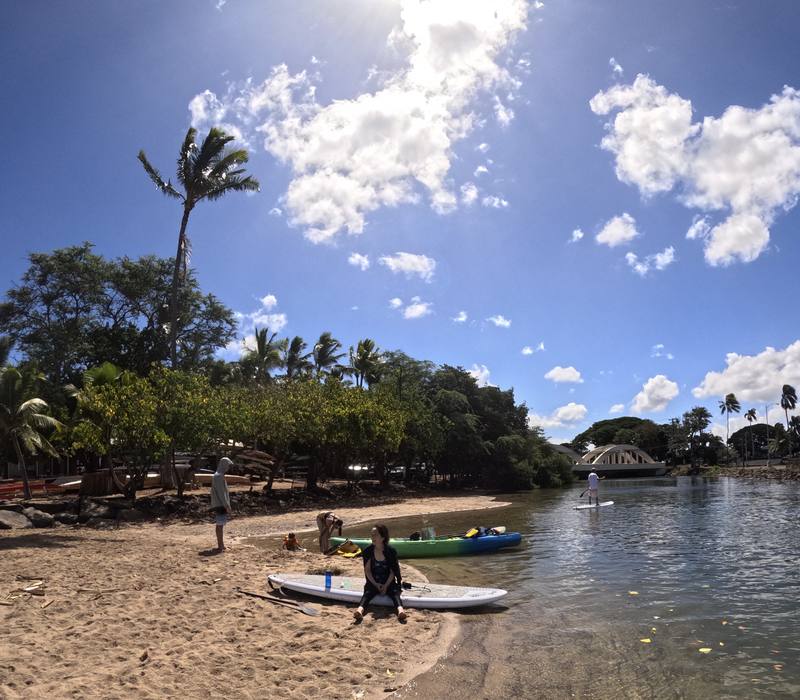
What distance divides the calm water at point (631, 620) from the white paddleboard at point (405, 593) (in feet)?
1.15

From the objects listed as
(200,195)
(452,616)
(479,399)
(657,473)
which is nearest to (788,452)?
(657,473)

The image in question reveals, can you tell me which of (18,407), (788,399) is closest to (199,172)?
(18,407)

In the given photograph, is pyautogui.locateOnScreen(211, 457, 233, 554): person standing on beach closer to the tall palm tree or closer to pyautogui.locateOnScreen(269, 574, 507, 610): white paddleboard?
pyautogui.locateOnScreen(269, 574, 507, 610): white paddleboard

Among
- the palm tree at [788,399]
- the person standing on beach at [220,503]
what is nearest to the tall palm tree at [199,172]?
the person standing on beach at [220,503]

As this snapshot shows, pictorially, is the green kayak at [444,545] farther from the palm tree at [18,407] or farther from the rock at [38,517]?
the palm tree at [18,407]

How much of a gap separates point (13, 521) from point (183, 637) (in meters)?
13.8

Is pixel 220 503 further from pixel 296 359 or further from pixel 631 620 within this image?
pixel 296 359

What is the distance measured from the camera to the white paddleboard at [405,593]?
9422mm

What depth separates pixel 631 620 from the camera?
941 centimetres

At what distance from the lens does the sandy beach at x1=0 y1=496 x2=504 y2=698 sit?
6.04m

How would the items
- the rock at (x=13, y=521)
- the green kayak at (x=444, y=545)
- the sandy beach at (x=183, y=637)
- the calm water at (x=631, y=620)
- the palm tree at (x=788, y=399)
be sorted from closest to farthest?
1. the sandy beach at (x=183, y=637)
2. the calm water at (x=631, y=620)
3. the green kayak at (x=444, y=545)
4. the rock at (x=13, y=521)
5. the palm tree at (x=788, y=399)

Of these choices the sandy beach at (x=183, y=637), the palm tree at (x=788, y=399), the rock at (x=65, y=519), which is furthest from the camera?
the palm tree at (x=788, y=399)

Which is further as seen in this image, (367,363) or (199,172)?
(367,363)

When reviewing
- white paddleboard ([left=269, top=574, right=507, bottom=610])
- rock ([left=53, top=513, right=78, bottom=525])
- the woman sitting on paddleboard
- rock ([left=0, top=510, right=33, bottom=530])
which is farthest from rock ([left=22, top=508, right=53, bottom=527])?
the woman sitting on paddleboard
